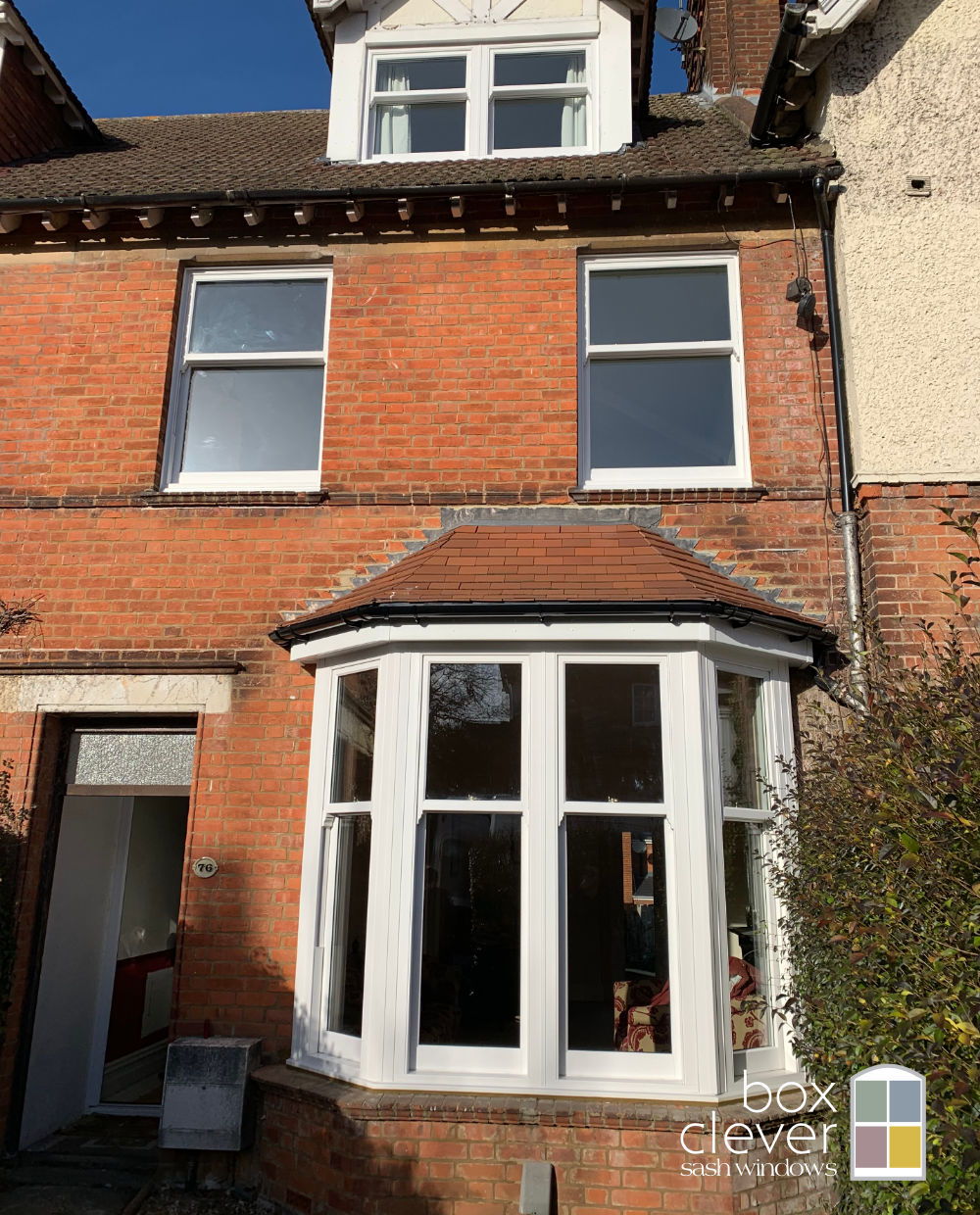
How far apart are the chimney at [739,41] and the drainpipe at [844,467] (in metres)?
3.36

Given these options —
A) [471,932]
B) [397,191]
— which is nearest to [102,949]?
[471,932]

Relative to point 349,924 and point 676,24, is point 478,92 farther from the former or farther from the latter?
point 349,924

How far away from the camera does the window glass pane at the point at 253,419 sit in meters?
6.90

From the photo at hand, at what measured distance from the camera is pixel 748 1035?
5.02 meters

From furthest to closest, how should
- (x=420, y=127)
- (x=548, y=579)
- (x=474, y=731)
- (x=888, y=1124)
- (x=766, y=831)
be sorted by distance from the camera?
(x=420, y=127) < (x=548, y=579) < (x=766, y=831) < (x=474, y=731) < (x=888, y=1124)

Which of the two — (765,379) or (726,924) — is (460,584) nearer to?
(726,924)

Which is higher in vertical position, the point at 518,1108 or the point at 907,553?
the point at 907,553

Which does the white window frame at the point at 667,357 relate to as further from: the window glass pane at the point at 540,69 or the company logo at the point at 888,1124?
the company logo at the point at 888,1124

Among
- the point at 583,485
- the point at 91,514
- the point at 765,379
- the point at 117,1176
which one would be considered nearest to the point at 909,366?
the point at 765,379

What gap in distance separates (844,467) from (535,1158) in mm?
4736

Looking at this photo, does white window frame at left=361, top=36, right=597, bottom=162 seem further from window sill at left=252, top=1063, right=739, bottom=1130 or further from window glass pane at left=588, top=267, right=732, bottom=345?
window sill at left=252, top=1063, right=739, bottom=1130

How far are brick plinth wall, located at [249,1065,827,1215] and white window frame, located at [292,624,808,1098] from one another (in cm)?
12

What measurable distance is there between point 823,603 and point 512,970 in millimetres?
3135

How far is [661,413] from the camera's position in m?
6.75
